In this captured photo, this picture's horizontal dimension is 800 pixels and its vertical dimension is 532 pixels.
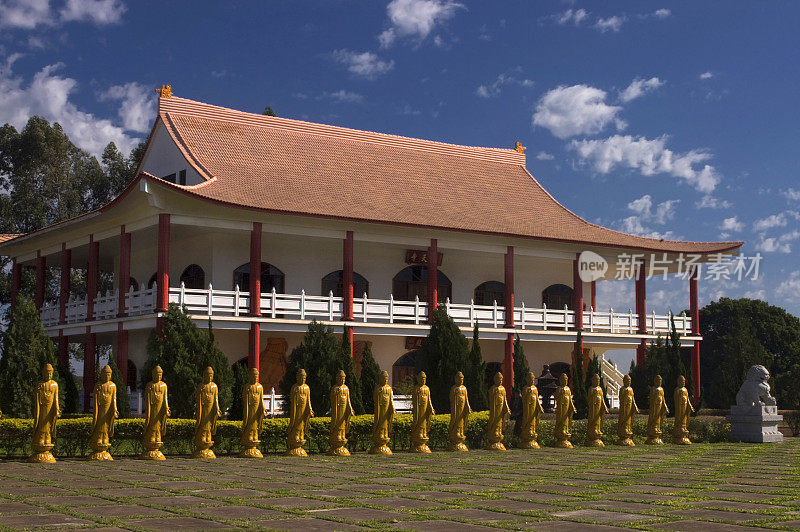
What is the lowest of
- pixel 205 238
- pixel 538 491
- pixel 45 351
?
pixel 538 491

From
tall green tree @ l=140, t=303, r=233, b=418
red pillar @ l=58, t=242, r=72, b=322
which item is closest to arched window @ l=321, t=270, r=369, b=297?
tall green tree @ l=140, t=303, r=233, b=418

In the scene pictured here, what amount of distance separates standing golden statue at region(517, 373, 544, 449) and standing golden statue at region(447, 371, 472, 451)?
4.35 feet

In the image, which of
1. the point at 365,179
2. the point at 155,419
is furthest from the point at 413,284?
the point at 155,419

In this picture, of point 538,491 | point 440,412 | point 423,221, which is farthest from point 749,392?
point 538,491

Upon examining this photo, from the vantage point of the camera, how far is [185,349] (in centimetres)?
2030

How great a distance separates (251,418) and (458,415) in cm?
403

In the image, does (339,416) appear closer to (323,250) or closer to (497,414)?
(497,414)

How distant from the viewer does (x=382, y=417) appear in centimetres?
1742

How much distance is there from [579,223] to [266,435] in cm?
1613

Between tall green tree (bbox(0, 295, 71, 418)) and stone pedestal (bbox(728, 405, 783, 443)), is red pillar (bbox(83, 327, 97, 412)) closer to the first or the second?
tall green tree (bbox(0, 295, 71, 418))

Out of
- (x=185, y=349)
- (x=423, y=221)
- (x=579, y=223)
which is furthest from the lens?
(x=579, y=223)

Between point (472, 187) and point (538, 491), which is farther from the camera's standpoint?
point (472, 187)

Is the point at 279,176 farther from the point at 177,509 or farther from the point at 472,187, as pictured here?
the point at 177,509

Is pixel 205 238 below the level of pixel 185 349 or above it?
above
